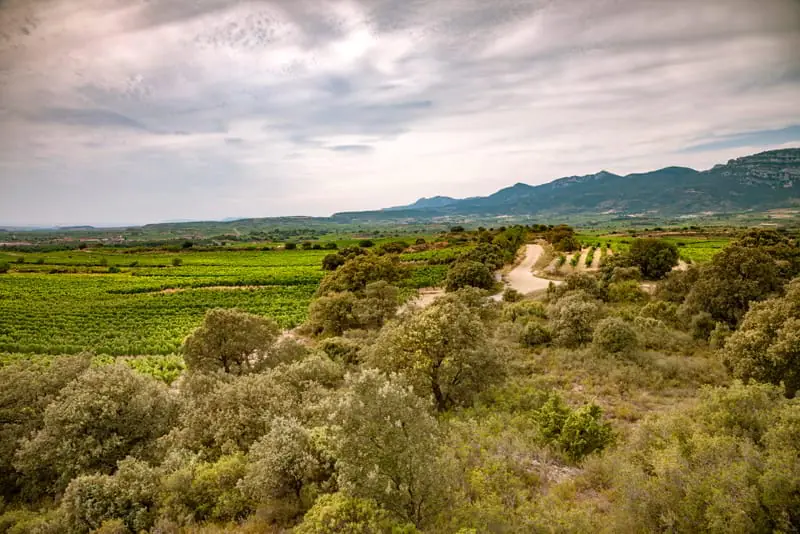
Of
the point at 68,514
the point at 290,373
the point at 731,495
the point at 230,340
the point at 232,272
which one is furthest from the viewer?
the point at 232,272

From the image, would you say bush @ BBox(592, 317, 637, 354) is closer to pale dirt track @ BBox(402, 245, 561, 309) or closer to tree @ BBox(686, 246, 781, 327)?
tree @ BBox(686, 246, 781, 327)

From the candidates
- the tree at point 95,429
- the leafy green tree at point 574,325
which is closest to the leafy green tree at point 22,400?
the tree at point 95,429

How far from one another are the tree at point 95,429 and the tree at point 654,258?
58.0 m

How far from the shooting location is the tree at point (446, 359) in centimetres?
1984

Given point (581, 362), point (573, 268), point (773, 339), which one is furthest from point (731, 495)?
point (573, 268)

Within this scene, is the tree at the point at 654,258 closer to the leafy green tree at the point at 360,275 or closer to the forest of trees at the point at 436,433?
the forest of trees at the point at 436,433

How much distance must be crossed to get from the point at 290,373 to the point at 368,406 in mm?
10823

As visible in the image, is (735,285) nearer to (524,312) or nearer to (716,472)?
(524,312)

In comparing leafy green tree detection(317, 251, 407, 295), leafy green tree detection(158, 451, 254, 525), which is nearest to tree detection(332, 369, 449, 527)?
leafy green tree detection(158, 451, 254, 525)

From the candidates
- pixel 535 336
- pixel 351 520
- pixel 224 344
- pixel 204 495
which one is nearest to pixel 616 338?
pixel 535 336

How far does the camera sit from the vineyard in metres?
40.8

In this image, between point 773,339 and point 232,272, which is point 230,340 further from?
point 232,272

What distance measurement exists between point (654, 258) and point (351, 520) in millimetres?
59005

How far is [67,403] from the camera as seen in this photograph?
619 inches
